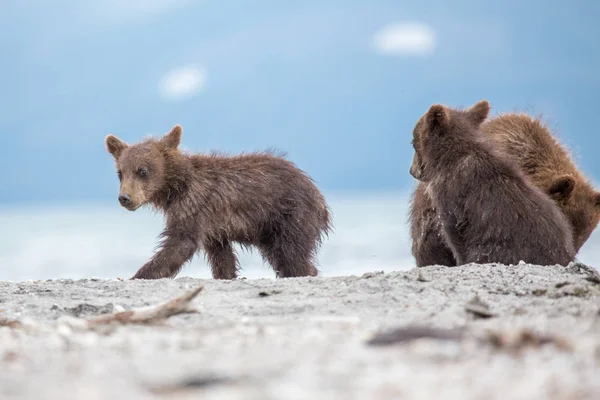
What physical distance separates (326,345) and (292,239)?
631 cm

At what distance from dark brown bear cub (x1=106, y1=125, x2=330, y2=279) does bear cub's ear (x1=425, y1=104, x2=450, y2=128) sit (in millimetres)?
1916

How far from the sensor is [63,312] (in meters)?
6.89

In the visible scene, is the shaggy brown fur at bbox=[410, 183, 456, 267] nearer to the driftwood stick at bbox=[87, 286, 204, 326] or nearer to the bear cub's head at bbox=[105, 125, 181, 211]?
the bear cub's head at bbox=[105, 125, 181, 211]

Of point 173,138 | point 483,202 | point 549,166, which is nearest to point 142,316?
point 483,202

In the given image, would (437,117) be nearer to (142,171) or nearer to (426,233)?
(426,233)

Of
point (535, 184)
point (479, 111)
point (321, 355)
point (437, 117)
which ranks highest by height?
point (479, 111)

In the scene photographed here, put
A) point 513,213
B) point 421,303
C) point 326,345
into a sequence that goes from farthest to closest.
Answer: point 513,213 → point 421,303 → point 326,345

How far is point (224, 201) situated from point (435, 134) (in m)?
2.40

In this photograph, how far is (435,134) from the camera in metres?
8.74

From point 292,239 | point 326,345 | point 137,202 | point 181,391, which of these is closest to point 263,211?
point 292,239

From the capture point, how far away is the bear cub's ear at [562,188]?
30.7 ft

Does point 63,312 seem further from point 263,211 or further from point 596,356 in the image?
point 596,356

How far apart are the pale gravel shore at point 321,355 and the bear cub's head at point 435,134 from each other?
2.07 meters

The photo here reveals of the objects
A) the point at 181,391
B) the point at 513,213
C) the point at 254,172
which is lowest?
the point at 181,391
